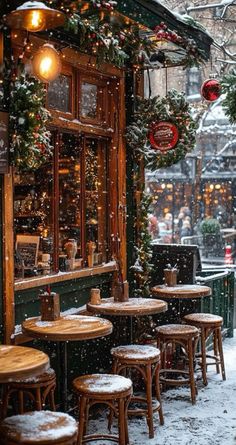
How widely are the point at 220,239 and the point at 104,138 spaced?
18103mm

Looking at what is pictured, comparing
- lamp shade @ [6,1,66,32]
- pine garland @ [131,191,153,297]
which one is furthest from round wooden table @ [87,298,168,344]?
lamp shade @ [6,1,66,32]

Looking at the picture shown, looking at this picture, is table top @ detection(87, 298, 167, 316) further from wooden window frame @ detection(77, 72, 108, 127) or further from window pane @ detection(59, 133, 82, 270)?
wooden window frame @ detection(77, 72, 108, 127)

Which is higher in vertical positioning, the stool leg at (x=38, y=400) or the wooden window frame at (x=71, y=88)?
the wooden window frame at (x=71, y=88)

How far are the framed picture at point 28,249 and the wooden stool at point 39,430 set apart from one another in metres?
2.67

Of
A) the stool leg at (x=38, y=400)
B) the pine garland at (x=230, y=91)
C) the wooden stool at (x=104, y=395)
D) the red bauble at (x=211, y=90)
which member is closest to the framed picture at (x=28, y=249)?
the stool leg at (x=38, y=400)

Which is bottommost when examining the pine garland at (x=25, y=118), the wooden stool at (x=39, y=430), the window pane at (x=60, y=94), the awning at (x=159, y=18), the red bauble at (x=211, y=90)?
the wooden stool at (x=39, y=430)

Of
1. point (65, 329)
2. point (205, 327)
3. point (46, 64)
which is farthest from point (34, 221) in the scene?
point (205, 327)

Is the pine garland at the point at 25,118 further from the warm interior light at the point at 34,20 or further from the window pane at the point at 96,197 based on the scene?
the window pane at the point at 96,197

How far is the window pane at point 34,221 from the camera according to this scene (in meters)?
7.25

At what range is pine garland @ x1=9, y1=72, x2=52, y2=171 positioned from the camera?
6141 mm

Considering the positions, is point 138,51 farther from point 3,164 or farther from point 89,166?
point 3,164

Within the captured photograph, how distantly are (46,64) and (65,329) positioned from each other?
263cm

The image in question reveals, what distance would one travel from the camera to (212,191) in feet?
115

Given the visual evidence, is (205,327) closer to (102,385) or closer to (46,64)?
(102,385)
